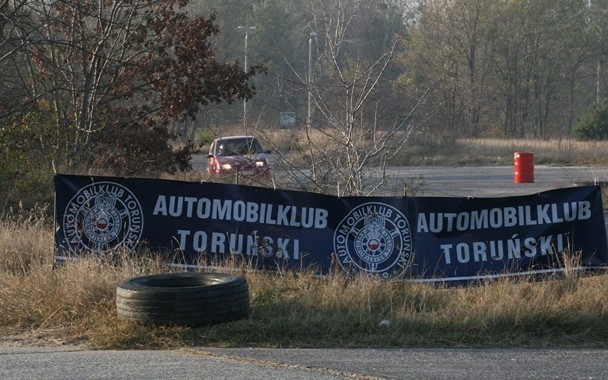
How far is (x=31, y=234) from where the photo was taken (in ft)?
40.2

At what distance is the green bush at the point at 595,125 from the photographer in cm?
5484

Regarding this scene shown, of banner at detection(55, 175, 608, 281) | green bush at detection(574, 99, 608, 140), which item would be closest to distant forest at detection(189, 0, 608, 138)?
green bush at detection(574, 99, 608, 140)

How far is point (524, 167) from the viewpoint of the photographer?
28.1 meters

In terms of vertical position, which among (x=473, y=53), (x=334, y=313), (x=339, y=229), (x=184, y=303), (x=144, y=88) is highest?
(x=473, y=53)

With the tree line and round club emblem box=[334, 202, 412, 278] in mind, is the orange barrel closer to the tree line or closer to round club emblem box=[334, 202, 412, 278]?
the tree line

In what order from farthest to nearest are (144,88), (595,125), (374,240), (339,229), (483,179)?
1. (595,125)
2. (483,179)
3. (144,88)
4. (339,229)
5. (374,240)

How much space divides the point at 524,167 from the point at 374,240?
18214 mm

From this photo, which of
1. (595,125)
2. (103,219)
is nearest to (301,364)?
(103,219)

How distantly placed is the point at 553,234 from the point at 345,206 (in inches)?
98.9

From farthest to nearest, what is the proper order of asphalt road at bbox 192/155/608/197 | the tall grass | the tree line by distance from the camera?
asphalt road at bbox 192/155/608/197 → the tree line → the tall grass

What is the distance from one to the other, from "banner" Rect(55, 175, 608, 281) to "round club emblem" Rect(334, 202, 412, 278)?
0.01 m

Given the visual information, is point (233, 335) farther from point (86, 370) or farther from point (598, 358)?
point (598, 358)

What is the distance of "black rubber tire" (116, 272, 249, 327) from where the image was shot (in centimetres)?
840

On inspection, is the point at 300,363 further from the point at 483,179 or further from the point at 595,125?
the point at 595,125
